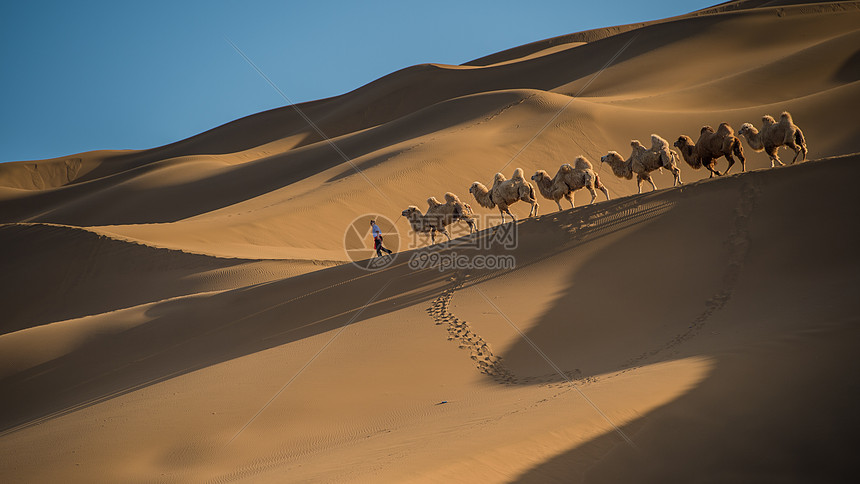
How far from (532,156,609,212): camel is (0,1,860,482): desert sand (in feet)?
2.71

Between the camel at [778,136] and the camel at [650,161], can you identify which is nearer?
the camel at [778,136]

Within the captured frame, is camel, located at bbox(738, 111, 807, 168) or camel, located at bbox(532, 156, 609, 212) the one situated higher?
camel, located at bbox(532, 156, 609, 212)

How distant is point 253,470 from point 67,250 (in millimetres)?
19247

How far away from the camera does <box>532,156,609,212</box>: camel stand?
14.8 m

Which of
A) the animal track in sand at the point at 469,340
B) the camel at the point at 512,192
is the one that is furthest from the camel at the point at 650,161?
the animal track in sand at the point at 469,340

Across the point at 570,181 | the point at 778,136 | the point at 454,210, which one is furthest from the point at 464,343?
the point at 778,136

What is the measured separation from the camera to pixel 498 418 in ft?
23.9

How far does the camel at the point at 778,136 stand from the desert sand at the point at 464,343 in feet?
3.50

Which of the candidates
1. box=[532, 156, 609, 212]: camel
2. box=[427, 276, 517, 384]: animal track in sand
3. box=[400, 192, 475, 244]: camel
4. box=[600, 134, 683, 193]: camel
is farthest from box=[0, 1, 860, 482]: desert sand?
box=[400, 192, 475, 244]: camel

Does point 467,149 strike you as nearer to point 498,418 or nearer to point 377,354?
point 377,354

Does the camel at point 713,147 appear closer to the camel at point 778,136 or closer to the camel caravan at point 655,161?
the camel caravan at point 655,161

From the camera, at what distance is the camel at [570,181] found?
1480cm

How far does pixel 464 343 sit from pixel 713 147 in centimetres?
773

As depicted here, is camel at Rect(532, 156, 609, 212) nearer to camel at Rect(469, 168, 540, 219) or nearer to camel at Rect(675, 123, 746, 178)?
camel at Rect(469, 168, 540, 219)
